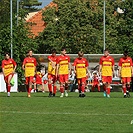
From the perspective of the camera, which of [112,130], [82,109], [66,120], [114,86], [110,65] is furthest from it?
[114,86]

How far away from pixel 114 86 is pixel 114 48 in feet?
40.4

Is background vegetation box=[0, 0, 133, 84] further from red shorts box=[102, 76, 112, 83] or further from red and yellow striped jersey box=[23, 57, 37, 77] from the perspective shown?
red and yellow striped jersey box=[23, 57, 37, 77]

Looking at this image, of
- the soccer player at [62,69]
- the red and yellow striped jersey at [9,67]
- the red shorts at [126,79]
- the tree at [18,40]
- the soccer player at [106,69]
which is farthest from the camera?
the tree at [18,40]

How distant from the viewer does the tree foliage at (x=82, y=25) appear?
63.8m

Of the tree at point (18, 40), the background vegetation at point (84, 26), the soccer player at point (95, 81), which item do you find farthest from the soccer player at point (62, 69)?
the background vegetation at point (84, 26)

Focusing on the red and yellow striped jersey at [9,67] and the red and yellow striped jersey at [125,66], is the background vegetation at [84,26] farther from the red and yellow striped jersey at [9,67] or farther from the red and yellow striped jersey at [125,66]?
the red and yellow striped jersey at [125,66]

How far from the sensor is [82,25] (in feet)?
217

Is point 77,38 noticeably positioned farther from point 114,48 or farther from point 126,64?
point 126,64

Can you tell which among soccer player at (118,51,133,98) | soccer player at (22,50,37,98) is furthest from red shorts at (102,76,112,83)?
soccer player at (22,50,37,98)

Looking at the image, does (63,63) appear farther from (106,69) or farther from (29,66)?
(106,69)

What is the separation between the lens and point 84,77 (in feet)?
104

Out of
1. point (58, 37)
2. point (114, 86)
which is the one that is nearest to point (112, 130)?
point (114, 86)

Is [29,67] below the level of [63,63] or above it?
below

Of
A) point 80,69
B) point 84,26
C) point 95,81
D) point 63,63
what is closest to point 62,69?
point 63,63
